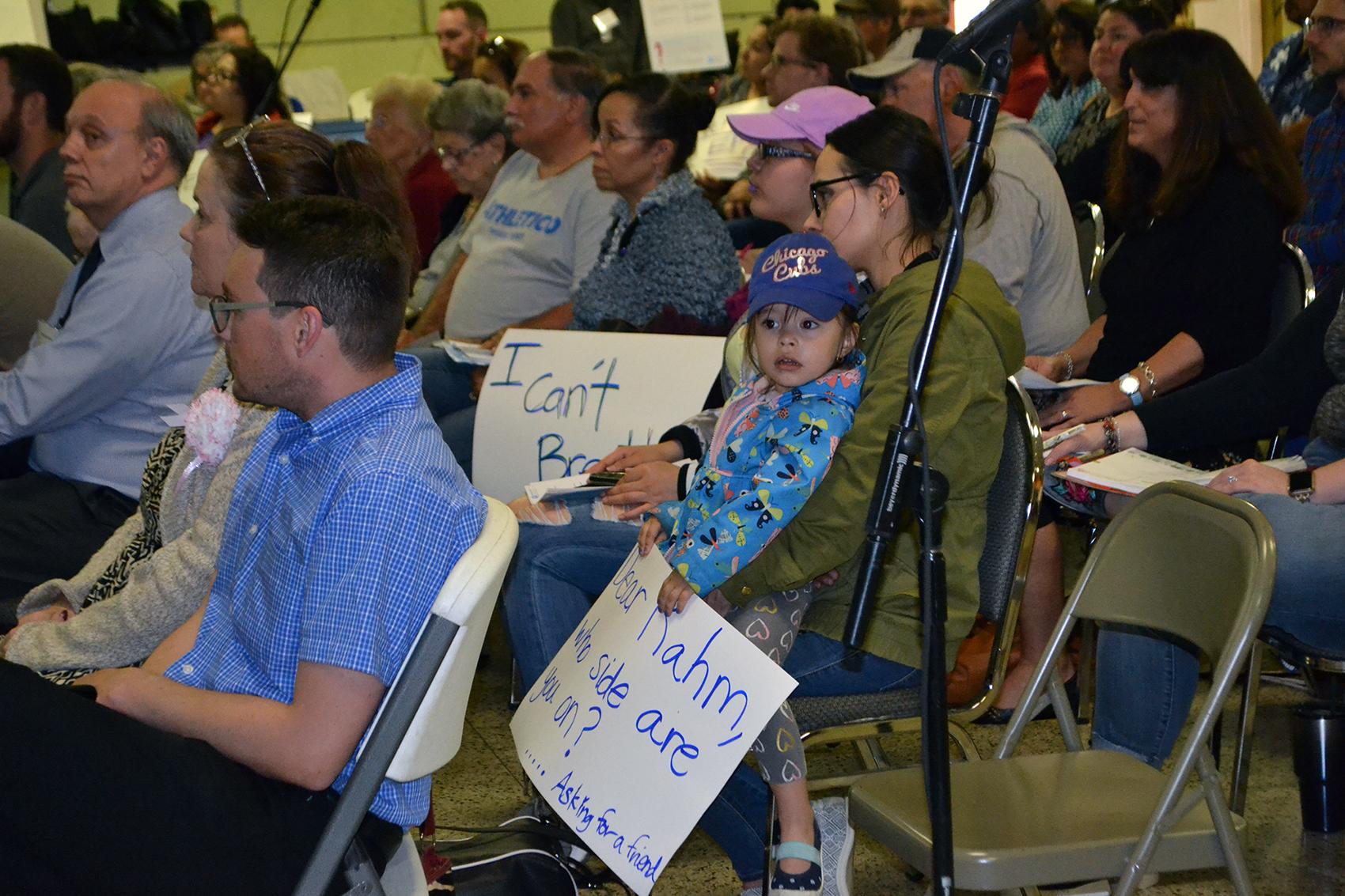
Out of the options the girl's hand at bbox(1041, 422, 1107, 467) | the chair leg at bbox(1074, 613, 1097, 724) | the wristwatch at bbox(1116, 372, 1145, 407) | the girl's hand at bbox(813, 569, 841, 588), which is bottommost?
the chair leg at bbox(1074, 613, 1097, 724)

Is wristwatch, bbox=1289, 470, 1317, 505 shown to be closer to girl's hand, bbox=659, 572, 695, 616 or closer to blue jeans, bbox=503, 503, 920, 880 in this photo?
girl's hand, bbox=659, 572, 695, 616

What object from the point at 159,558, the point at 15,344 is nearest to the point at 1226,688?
the point at 159,558

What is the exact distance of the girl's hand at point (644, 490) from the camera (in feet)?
8.72

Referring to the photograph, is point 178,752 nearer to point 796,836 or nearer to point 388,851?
point 388,851

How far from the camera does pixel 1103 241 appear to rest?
405 cm

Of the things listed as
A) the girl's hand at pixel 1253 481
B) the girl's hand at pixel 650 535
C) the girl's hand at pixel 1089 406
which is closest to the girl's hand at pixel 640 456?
the girl's hand at pixel 650 535

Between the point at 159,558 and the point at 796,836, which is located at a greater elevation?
the point at 159,558

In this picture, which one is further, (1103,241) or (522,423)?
(1103,241)

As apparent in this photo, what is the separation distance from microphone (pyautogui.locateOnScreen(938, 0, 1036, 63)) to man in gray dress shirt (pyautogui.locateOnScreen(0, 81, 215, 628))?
2.04 m

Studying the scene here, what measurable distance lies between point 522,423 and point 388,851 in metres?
Result: 1.71

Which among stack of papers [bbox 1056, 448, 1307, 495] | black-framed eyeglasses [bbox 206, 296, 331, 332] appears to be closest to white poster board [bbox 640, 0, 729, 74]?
stack of papers [bbox 1056, 448, 1307, 495]

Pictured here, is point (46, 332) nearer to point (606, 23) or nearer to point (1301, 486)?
point (1301, 486)

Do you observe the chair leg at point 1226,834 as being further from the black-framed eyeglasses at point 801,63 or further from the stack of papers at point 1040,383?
the black-framed eyeglasses at point 801,63

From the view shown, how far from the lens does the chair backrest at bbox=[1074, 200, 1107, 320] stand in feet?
12.6
